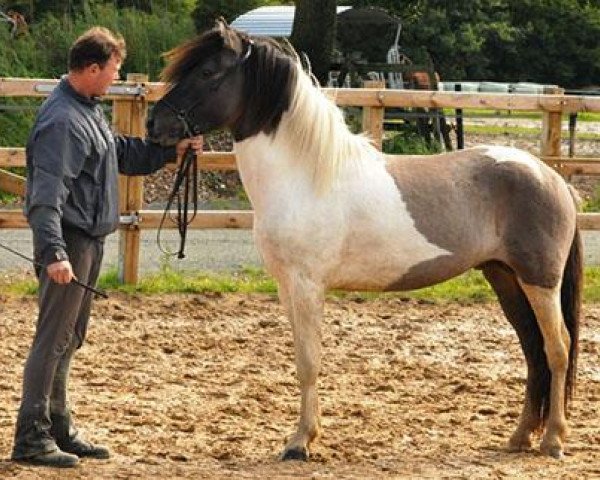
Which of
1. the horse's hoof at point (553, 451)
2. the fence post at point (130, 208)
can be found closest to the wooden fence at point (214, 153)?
the fence post at point (130, 208)

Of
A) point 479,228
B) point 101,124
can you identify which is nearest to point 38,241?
point 101,124

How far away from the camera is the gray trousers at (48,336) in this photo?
5.52m

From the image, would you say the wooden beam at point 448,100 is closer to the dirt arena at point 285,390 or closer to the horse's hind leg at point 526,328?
the dirt arena at point 285,390

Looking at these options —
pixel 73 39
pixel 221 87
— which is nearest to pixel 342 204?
pixel 221 87

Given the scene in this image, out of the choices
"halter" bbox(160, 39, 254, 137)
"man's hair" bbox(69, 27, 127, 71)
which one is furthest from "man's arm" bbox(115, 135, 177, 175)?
"man's hair" bbox(69, 27, 127, 71)

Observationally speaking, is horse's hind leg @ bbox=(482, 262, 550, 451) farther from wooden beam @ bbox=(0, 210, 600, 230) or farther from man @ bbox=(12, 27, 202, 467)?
wooden beam @ bbox=(0, 210, 600, 230)

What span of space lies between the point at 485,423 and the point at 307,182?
1.55 m

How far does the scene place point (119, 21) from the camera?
69.2 ft

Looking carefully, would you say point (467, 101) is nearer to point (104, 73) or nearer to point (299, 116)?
point (299, 116)

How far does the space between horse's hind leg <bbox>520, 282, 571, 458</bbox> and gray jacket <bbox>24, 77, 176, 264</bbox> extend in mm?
1895

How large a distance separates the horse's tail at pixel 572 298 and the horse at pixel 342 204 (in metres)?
0.08

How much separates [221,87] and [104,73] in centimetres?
58

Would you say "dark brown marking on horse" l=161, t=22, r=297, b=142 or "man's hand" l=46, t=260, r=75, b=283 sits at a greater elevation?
"dark brown marking on horse" l=161, t=22, r=297, b=142

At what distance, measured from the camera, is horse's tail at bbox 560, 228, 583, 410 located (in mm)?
6383
